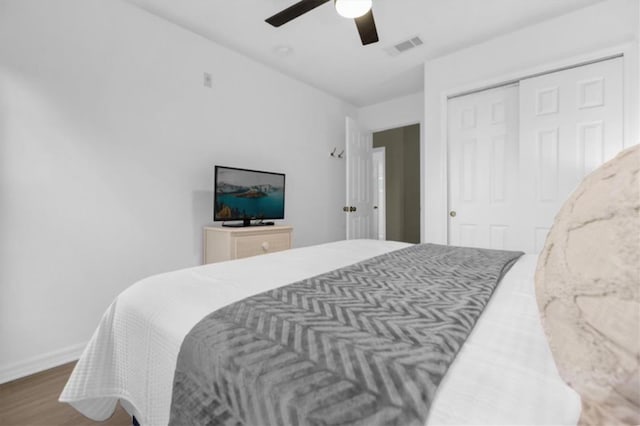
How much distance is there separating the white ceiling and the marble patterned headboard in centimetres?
253

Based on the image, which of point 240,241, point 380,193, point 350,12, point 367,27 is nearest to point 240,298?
point 240,241

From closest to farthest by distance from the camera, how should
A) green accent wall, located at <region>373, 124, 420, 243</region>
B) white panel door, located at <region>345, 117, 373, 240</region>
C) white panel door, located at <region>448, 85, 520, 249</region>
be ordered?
white panel door, located at <region>448, 85, 520, 249</region> → white panel door, located at <region>345, 117, 373, 240</region> → green accent wall, located at <region>373, 124, 420, 243</region>

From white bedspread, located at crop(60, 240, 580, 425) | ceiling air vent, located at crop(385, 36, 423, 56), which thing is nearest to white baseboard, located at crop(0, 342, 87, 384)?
white bedspread, located at crop(60, 240, 580, 425)

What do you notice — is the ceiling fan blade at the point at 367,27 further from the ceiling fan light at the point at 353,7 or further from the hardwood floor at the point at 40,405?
the hardwood floor at the point at 40,405

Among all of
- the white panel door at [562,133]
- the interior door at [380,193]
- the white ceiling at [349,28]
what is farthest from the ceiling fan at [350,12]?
the interior door at [380,193]

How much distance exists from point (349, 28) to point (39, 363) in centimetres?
348

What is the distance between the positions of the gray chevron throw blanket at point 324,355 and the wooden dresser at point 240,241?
1696 mm

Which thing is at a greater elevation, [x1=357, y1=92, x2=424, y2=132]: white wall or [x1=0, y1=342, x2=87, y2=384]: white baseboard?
[x1=357, y1=92, x2=424, y2=132]: white wall

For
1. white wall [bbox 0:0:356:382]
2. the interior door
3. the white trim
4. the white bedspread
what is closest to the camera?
the white bedspread

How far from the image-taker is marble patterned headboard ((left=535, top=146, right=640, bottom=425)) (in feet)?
A: 0.97

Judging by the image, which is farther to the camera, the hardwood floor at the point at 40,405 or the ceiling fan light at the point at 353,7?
the ceiling fan light at the point at 353,7

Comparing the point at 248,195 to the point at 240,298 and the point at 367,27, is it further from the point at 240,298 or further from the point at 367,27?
the point at 240,298

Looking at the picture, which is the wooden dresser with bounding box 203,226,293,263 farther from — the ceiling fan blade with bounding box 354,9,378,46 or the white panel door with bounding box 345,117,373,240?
the ceiling fan blade with bounding box 354,9,378,46

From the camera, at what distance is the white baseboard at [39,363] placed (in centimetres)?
180
